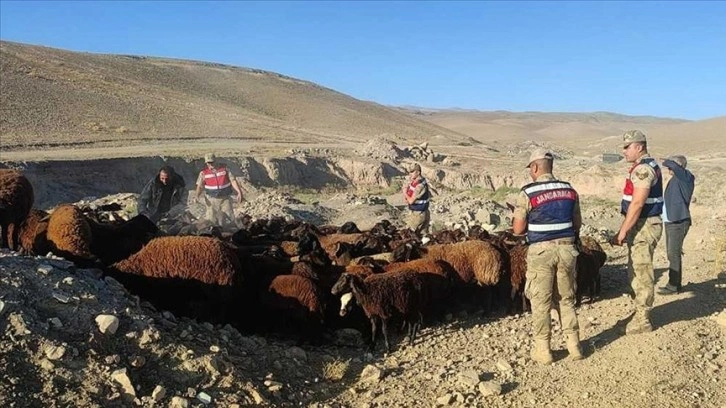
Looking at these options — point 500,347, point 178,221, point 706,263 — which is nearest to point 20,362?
point 500,347

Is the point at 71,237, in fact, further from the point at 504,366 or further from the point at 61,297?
the point at 504,366

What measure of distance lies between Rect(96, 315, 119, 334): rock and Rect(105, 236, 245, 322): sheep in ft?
4.45

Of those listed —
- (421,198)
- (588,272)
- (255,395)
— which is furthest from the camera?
(421,198)

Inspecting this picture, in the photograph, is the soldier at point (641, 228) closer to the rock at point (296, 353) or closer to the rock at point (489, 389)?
the rock at point (489, 389)

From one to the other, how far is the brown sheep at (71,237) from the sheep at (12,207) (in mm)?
1164

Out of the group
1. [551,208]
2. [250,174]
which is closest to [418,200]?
[551,208]

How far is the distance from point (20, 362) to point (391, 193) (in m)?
24.5

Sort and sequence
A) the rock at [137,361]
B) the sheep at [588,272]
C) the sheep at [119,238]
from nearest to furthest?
the rock at [137,361] < the sheep at [119,238] < the sheep at [588,272]

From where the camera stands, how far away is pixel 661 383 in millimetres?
6027

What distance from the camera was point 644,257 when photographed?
23.4 feet

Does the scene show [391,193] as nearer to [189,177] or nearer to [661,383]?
[189,177]

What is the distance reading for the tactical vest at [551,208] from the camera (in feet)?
20.6

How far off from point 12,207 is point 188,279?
3.49 metres

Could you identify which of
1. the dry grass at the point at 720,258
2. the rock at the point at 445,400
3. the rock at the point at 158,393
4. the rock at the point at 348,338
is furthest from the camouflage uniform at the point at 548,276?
the dry grass at the point at 720,258
